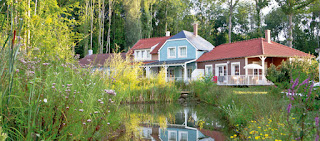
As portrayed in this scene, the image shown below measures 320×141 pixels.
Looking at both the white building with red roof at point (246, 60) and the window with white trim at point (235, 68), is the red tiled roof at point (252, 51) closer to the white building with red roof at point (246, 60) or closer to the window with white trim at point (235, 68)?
the white building with red roof at point (246, 60)

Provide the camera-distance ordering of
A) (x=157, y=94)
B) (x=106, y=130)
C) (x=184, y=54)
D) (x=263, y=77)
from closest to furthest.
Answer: (x=106, y=130) → (x=157, y=94) → (x=263, y=77) → (x=184, y=54)

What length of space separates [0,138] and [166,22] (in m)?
40.4

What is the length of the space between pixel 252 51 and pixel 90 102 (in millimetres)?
18725

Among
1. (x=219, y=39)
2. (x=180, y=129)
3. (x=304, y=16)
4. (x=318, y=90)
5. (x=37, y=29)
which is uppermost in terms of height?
(x=304, y=16)

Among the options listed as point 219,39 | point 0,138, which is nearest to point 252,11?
point 219,39

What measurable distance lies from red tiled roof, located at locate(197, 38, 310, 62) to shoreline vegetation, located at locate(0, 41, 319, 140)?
7.70m

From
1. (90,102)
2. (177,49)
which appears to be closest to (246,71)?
(177,49)

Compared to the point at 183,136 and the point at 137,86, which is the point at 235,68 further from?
the point at 183,136

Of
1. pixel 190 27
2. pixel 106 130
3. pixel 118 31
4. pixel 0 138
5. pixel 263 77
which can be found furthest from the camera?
pixel 190 27

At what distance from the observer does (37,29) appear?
8.73 m

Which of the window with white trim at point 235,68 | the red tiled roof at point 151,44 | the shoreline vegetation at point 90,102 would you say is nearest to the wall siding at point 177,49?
the red tiled roof at point 151,44

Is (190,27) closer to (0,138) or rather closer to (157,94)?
(157,94)

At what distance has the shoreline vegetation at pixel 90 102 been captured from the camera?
11.2ft

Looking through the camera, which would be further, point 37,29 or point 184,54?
point 184,54
